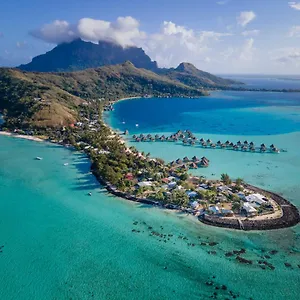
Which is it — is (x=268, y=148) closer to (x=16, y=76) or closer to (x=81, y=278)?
(x=81, y=278)

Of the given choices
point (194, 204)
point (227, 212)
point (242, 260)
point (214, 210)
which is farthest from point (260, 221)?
point (194, 204)

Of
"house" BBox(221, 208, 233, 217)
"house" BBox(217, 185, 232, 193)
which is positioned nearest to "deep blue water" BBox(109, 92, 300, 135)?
"house" BBox(217, 185, 232, 193)

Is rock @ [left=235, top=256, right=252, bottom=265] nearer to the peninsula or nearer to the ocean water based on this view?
the ocean water

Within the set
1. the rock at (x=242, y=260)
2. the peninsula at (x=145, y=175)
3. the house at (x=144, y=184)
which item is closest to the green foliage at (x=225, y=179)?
the peninsula at (x=145, y=175)

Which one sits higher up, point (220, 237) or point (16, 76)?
point (16, 76)

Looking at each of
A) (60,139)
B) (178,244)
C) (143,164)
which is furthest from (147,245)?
(60,139)

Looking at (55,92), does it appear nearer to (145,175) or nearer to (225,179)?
(145,175)

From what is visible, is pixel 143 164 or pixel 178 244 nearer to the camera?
pixel 178 244
